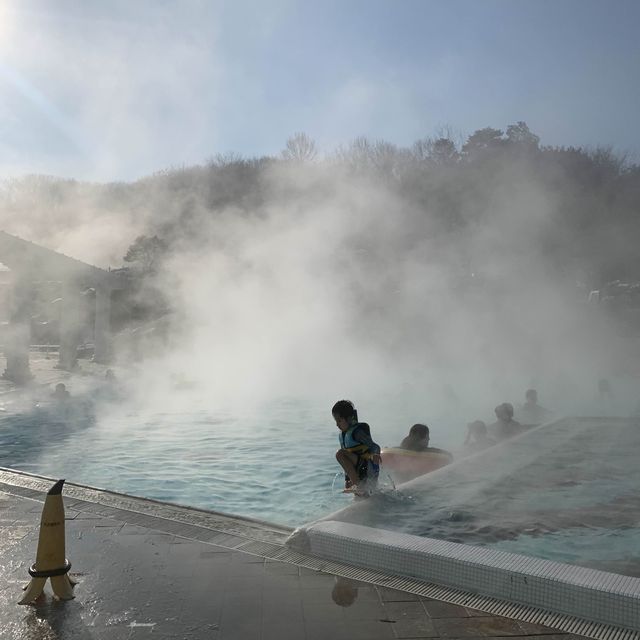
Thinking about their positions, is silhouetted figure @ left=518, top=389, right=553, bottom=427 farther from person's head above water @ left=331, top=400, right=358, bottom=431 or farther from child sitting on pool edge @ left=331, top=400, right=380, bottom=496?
person's head above water @ left=331, top=400, right=358, bottom=431

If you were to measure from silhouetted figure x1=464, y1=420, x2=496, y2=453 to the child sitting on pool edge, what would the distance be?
9.41 feet

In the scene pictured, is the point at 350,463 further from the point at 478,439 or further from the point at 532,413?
the point at 532,413

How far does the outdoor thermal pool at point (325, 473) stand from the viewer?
3.95 m

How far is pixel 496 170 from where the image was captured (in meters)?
26.7

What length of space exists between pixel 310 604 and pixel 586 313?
21.9 meters

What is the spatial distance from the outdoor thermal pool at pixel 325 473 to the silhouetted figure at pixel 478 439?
1.11 feet

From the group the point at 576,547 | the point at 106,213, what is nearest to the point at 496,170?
the point at 106,213

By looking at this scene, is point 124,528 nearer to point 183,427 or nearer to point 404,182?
point 183,427

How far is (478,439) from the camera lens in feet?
23.2

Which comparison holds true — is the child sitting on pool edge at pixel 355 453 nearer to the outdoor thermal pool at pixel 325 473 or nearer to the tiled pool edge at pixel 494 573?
the outdoor thermal pool at pixel 325 473

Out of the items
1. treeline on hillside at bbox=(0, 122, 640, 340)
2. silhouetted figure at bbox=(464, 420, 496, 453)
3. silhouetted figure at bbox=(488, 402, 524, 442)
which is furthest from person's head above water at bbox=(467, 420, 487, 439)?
treeline on hillside at bbox=(0, 122, 640, 340)

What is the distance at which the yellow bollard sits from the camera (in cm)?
274

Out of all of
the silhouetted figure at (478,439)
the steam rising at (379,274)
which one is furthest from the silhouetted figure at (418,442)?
the steam rising at (379,274)

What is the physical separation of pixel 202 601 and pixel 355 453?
1809mm
